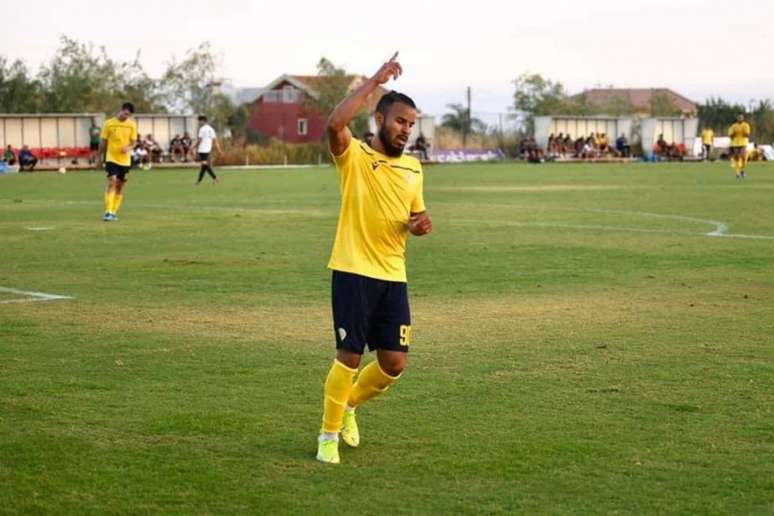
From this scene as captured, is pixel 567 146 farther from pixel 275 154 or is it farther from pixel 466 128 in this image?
pixel 466 128

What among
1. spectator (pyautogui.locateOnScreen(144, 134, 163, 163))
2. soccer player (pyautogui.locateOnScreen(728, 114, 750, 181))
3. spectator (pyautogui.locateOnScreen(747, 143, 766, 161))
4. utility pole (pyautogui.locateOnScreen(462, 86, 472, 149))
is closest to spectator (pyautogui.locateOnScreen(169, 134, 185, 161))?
spectator (pyautogui.locateOnScreen(144, 134, 163, 163))

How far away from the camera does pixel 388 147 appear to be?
293 inches

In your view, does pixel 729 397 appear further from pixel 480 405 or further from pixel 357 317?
pixel 357 317

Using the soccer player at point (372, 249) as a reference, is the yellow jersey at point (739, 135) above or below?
above

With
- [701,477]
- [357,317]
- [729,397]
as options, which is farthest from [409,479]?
[729,397]

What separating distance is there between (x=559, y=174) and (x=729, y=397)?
146 feet

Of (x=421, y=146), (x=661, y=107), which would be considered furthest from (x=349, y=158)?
(x=661, y=107)

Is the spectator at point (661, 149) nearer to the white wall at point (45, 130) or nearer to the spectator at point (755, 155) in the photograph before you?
the spectator at point (755, 155)

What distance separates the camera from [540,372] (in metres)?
9.73

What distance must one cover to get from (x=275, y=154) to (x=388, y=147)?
72060mm

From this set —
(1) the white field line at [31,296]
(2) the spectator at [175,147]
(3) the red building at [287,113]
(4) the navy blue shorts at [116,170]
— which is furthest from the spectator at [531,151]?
(1) the white field line at [31,296]

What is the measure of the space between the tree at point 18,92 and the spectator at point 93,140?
21.3 meters

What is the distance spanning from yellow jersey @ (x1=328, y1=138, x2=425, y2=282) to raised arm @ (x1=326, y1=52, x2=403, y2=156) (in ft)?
0.30

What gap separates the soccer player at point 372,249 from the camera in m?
7.35
